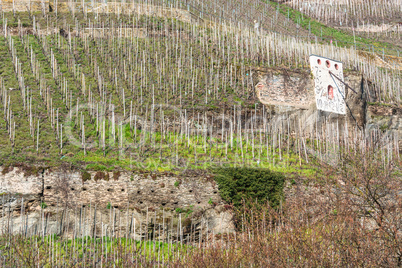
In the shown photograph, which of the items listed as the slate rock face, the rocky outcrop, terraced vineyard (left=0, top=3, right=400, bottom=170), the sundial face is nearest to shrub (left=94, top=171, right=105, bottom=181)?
the rocky outcrop

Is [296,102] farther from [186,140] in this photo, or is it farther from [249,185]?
[249,185]

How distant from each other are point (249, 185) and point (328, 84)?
508 inches

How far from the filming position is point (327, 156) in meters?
25.1

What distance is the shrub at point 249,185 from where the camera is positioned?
20594 mm

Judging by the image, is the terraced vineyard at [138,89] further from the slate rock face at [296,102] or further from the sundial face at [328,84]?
the sundial face at [328,84]

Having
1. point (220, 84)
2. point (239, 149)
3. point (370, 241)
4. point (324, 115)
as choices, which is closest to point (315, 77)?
point (324, 115)

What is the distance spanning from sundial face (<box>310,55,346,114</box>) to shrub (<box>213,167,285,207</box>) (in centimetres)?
971

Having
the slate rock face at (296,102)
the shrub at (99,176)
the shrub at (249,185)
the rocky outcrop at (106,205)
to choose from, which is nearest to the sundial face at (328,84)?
the slate rock face at (296,102)

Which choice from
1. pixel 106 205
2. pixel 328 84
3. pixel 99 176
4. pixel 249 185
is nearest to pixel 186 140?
pixel 249 185

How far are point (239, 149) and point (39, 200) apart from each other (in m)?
10.8

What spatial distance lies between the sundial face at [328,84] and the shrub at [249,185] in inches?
382

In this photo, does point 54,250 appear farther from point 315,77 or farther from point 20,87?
point 315,77

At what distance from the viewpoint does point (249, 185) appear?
21.1 metres

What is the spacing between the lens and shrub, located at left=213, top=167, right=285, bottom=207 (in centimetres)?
2059
